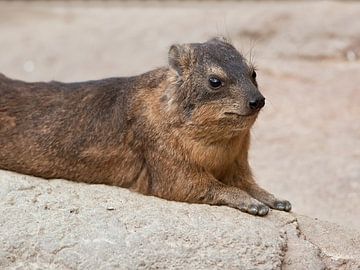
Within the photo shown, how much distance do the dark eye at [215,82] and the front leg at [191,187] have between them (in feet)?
2.38

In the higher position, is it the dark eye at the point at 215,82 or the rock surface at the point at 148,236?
the dark eye at the point at 215,82

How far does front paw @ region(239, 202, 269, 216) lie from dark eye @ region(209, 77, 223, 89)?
3.39ft

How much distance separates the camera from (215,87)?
8516mm

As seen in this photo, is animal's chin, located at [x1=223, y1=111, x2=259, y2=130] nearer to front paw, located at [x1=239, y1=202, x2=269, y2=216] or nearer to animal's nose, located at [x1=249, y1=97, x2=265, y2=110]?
animal's nose, located at [x1=249, y1=97, x2=265, y2=110]

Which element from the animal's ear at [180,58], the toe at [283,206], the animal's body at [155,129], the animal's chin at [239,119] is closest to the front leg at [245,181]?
the animal's body at [155,129]

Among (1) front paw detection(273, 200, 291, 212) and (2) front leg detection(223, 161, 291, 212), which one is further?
(2) front leg detection(223, 161, 291, 212)

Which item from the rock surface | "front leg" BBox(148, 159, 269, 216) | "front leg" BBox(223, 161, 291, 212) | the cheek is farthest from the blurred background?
the cheek

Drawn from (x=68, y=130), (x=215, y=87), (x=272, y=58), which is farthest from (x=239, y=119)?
(x=272, y=58)

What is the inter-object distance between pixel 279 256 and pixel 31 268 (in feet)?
6.19

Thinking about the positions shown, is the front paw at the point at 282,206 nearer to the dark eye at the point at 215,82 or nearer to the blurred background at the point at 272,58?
the dark eye at the point at 215,82

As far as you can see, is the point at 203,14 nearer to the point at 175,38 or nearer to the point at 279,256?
the point at 175,38

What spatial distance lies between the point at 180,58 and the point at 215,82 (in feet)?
1.73

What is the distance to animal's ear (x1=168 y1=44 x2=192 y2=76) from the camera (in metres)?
8.85

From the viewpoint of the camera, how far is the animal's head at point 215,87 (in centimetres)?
836
